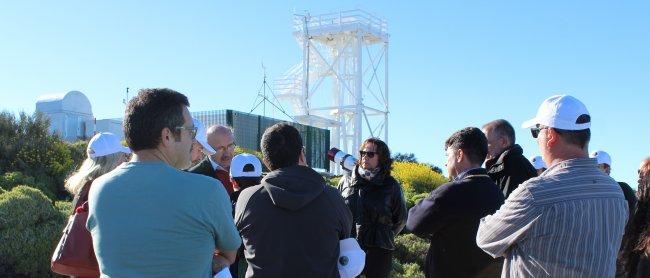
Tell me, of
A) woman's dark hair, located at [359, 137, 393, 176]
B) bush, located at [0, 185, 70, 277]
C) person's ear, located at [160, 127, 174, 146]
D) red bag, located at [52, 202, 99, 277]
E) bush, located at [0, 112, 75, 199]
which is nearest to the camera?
person's ear, located at [160, 127, 174, 146]

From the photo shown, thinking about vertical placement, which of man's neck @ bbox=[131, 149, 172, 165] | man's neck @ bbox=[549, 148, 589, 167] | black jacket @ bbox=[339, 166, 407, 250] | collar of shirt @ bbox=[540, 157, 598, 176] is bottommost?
black jacket @ bbox=[339, 166, 407, 250]

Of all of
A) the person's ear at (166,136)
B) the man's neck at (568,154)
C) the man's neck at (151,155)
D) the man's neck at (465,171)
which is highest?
the person's ear at (166,136)

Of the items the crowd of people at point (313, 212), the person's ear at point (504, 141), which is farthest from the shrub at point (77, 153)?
the person's ear at point (504, 141)

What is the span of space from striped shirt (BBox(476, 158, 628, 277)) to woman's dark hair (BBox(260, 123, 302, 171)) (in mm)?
1269

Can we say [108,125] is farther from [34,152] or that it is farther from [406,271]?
[406,271]

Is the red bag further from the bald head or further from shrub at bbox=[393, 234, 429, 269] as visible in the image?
shrub at bbox=[393, 234, 429, 269]

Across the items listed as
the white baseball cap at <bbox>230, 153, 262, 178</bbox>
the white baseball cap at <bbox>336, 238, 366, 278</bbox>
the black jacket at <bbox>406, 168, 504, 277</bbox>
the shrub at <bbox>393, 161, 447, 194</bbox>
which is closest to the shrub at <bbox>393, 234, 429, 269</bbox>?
the white baseball cap at <bbox>230, 153, 262, 178</bbox>

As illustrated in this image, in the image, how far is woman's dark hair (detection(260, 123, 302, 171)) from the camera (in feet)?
13.0

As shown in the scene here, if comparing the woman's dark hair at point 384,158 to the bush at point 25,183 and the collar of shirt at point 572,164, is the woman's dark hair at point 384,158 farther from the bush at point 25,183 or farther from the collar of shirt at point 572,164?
the bush at point 25,183

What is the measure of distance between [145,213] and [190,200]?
19cm

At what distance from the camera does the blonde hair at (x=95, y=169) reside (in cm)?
418

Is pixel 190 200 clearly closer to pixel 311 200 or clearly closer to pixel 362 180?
pixel 311 200

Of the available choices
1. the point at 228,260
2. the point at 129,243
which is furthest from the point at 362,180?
the point at 129,243

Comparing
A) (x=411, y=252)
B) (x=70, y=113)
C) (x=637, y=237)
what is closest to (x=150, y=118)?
(x=637, y=237)
